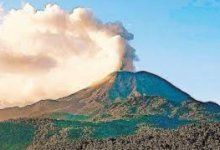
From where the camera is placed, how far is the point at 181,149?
199250 millimetres

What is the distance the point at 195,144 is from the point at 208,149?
30.7 feet

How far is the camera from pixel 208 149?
19075 centimetres

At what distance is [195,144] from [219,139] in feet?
26.5

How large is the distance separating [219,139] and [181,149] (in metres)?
13.0

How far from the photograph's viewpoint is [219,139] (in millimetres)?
198875

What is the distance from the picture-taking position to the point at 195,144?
655 ft

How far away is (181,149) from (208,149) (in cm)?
1142

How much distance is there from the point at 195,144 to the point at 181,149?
4.98 meters
